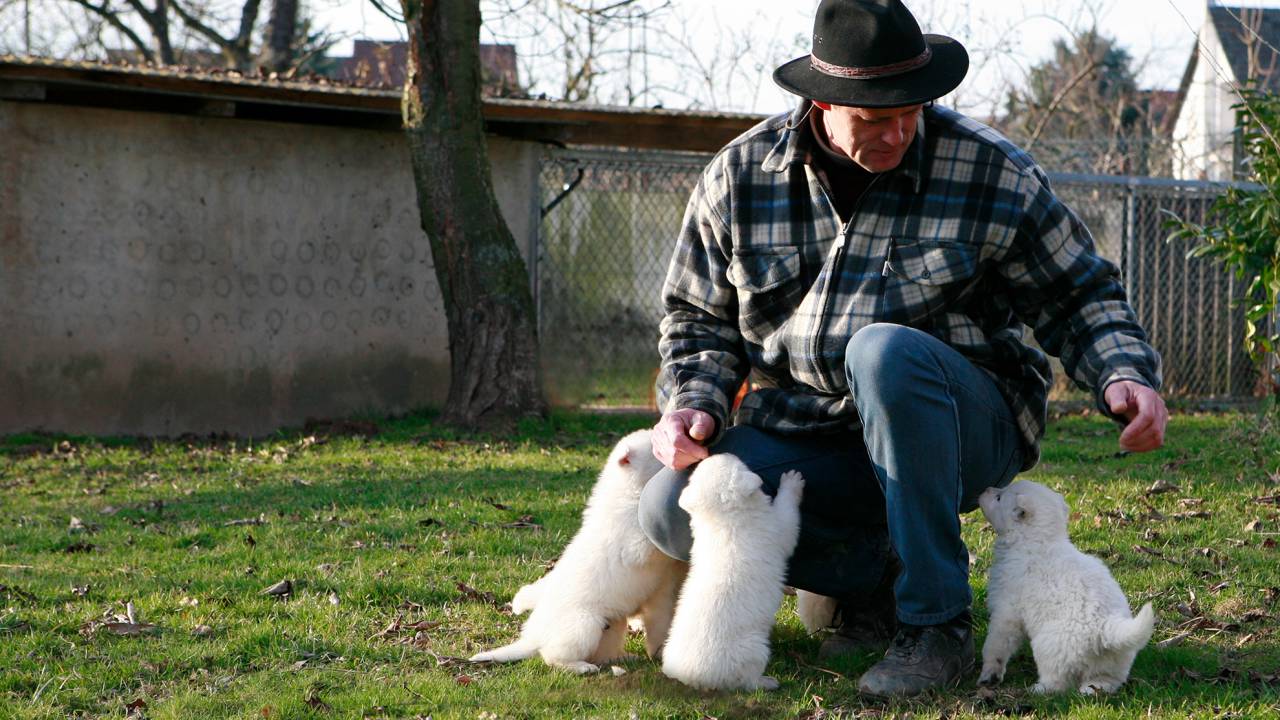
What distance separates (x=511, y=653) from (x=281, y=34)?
17.4 m

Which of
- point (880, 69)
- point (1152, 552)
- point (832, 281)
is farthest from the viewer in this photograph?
point (1152, 552)

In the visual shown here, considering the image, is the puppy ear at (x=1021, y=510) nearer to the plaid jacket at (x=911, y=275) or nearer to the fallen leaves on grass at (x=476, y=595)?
the plaid jacket at (x=911, y=275)

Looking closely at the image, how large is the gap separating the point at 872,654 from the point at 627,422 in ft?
21.2

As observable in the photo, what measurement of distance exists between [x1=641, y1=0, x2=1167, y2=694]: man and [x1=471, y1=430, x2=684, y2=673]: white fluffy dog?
133mm

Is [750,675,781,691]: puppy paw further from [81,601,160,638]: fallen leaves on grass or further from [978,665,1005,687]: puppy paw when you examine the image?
[81,601,160,638]: fallen leaves on grass

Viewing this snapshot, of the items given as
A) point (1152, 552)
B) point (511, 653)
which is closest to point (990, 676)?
point (511, 653)

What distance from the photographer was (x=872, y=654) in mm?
3621

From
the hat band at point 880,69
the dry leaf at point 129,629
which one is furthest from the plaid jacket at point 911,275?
the dry leaf at point 129,629

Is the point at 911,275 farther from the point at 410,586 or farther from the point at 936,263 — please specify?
the point at 410,586

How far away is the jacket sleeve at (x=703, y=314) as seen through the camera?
3.65 metres

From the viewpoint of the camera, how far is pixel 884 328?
10.3 ft

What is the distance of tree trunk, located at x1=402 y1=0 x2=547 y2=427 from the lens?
8.93 meters

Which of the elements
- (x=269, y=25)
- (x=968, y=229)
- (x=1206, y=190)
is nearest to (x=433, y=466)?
(x=968, y=229)

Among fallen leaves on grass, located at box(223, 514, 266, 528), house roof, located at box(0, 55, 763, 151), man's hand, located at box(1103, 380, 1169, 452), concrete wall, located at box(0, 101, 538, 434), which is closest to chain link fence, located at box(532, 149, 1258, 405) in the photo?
house roof, located at box(0, 55, 763, 151)
